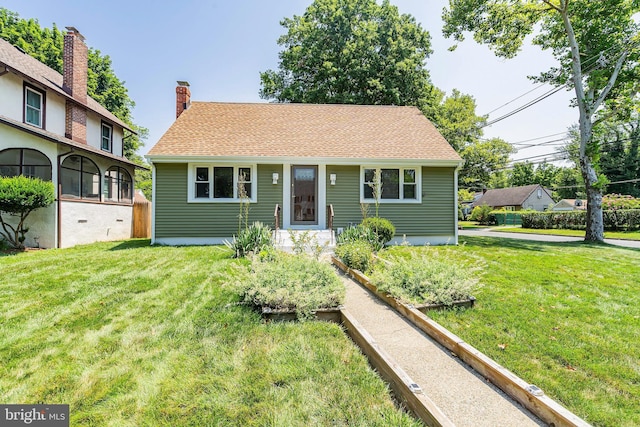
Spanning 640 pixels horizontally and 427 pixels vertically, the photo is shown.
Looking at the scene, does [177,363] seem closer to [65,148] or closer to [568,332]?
[568,332]

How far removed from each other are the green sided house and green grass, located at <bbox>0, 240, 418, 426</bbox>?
570 centimetres

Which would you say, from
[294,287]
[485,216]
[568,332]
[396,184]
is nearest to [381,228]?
[396,184]

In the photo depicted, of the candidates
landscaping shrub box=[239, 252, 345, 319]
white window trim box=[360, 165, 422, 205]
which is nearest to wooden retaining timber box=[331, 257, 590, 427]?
landscaping shrub box=[239, 252, 345, 319]

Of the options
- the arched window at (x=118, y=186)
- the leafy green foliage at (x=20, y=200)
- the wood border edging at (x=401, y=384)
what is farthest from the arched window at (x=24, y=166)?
the wood border edging at (x=401, y=384)

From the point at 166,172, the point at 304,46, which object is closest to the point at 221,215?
the point at 166,172

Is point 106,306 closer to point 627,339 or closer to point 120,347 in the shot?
point 120,347

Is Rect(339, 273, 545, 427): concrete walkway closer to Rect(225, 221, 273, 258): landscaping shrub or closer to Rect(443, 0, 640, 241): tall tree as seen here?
Rect(225, 221, 273, 258): landscaping shrub

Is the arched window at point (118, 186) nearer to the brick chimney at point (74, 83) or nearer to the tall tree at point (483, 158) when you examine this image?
the brick chimney at point (74, 83)

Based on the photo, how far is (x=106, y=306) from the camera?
14.0 ft

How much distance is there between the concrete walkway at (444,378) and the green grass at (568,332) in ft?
1.39

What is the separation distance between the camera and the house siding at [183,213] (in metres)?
10.3

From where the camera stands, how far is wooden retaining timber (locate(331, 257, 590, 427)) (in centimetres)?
192

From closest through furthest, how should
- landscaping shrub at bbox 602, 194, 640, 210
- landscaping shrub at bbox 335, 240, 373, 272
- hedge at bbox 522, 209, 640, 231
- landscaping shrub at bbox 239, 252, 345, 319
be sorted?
landscaping shrub at bbox 239, 252, 345, 319 < landscaping shrub at bbox 335, 240, 373, 272 < hedge at bbox 522, 209, 640, 231 < landscaping shrub at bbox 602, 194, 640, 210

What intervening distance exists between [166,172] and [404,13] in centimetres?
2006
